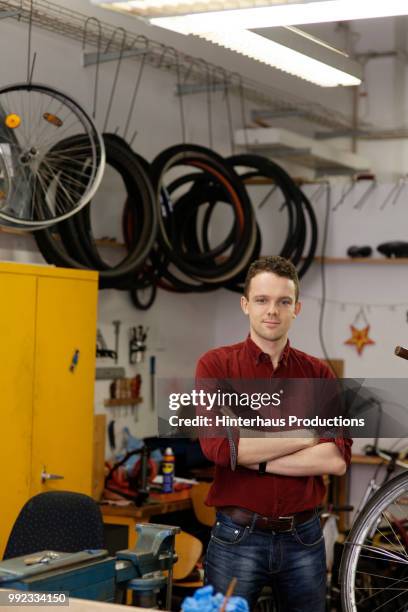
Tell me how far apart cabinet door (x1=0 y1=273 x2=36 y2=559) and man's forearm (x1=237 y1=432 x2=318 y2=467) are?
172 cm

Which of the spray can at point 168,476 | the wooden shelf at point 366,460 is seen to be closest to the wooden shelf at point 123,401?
the spray can at point 168,476

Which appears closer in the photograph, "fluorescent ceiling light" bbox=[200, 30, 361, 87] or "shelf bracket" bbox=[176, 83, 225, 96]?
"fluorescent ceiling light" bbox=[200, 30, 361, 87]

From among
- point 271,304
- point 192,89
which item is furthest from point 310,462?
point 192,89

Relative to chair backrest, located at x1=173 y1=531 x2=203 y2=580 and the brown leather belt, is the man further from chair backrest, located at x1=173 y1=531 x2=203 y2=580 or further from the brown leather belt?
chair backrest, located at x1=173 y1=531 x2=203 y2=580

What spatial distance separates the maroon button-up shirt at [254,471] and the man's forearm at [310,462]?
4 centimetres

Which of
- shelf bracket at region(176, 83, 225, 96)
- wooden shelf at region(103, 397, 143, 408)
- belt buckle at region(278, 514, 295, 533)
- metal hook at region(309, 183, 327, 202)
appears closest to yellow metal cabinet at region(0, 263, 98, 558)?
wooden shelf at region(103, 397, 143, 408)

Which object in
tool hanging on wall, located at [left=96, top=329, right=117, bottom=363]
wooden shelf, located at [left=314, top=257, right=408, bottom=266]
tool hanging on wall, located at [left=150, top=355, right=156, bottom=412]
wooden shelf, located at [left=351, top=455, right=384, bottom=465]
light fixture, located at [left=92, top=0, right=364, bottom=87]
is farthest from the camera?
wooden shelf, located at [left=314, top=257, right=408, bottom=266]

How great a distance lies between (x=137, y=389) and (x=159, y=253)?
0.91 metres

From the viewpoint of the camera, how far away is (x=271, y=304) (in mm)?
3193

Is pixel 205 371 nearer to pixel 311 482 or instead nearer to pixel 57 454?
pixel 311 482

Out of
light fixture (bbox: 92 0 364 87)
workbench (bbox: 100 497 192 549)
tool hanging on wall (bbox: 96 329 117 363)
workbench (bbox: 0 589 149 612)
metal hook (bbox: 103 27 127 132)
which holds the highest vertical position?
metal hook (bbox: 103 27 127 132)

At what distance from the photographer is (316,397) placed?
10.7 ft

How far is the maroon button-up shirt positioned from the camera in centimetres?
313

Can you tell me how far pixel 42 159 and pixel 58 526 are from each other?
6.60 ft
